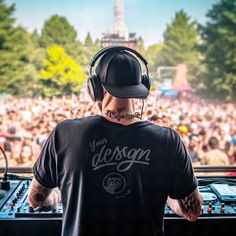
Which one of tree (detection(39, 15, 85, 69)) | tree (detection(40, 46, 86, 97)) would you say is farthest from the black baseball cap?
tree (detection(39, 15, 85, 69))

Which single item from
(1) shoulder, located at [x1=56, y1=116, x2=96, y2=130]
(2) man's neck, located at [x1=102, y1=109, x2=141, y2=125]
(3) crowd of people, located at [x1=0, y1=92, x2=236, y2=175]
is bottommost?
(3) crowd of people, located at [x1=0, y1=92, x2=236, y2=175]

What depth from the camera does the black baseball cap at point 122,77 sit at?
67 cm

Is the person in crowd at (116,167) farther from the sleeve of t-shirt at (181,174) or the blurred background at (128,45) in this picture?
the blurred background at (128,45)

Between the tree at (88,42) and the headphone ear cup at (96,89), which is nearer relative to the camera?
the headphone ear cup at (96,89)

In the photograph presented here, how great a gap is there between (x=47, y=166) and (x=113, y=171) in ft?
0.50

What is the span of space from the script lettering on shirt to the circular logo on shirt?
0.02 metres

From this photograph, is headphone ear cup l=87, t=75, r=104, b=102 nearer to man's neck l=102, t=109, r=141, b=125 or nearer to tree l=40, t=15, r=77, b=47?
man's neck l=102, t=109, r=141, b=125

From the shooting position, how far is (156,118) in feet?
6.16

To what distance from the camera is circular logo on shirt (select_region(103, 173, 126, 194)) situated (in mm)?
638

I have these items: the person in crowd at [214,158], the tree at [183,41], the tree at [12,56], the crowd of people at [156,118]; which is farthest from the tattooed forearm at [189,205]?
the tree at [183,41]

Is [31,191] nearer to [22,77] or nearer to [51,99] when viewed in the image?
[51,99]

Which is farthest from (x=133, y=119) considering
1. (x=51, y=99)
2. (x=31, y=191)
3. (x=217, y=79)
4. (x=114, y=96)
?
(x=217, y=79)

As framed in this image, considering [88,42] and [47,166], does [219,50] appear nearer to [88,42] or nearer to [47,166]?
[88,42]

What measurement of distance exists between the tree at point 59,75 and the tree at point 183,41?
4.15 feet
